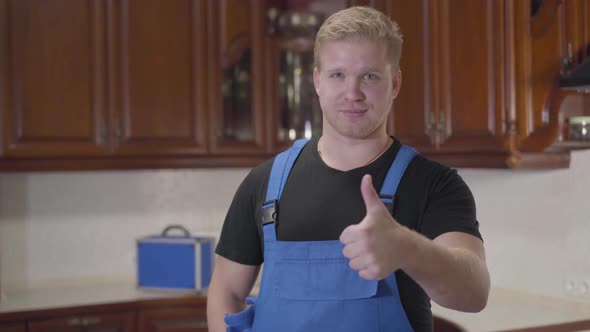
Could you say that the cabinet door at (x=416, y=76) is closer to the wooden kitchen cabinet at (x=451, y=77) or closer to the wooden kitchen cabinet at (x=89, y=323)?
the wooden kitchen cabinet at (x=451, y=77)

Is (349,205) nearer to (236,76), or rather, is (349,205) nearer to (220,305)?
(220,305)

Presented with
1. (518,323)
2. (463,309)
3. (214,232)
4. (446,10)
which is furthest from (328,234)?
(214,232)

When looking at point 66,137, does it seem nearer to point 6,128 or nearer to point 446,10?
point 6,128

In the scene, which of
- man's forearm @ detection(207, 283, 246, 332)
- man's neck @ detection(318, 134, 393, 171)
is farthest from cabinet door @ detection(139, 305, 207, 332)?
man's neck @ detection(318, 134, 393, 171)

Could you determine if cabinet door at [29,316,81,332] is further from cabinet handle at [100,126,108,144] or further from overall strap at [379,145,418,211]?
overall strap at [379,145,418,211]

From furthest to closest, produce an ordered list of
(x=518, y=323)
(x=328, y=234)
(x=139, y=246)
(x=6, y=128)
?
(x=139, y=246), (x=6, y=128), (x=518, y=323), (x=328, y=234)

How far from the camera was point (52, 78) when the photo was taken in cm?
300

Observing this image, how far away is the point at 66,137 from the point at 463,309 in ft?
6.92

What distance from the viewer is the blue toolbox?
310 cm

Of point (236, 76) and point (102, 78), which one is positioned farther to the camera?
point (236, 76)

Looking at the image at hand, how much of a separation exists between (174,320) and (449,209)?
6.14ft

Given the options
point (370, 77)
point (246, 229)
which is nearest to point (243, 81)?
point (246, 229)

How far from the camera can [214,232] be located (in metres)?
3.27

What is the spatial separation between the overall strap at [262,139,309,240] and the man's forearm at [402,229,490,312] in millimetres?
377
